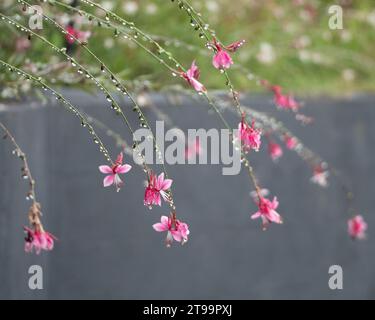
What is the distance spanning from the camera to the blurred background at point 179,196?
2.76 m

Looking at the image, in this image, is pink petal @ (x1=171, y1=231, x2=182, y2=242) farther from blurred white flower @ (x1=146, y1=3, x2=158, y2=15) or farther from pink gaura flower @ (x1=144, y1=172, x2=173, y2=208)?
blurred white flower @ (x1=146, y1=3, x2=158, y2=15)

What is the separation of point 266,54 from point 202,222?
878mm

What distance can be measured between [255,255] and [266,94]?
23.9 inches

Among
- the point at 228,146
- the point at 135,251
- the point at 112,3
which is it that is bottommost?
the point at 135,251

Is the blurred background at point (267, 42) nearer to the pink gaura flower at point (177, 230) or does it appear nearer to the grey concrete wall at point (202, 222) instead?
the grey concrete wall at point (202, 222)

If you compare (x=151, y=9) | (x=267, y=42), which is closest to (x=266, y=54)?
(x=267, y=42)

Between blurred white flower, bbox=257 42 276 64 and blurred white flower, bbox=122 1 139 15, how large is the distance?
0.53 meters

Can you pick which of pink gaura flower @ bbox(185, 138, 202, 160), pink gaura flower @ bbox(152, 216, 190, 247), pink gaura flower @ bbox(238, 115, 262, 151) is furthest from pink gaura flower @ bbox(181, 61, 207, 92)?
pink gaura flower @ bbox(185, 138, 202, 160)

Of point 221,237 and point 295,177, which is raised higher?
point 295,177

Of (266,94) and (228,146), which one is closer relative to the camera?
(228,146)

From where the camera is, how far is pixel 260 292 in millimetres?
3189

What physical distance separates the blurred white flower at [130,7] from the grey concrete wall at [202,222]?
0.61m
